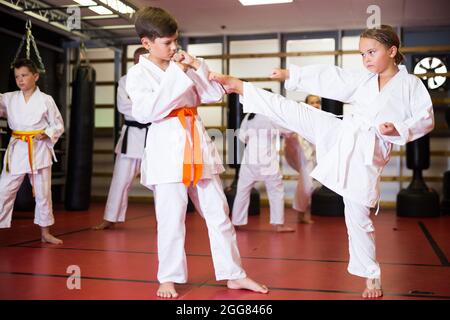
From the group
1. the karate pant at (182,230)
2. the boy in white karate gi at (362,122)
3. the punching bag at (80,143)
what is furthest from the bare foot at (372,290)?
the punching bag at (80,143)

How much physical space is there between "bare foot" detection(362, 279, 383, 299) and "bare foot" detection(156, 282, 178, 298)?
812 millimetres

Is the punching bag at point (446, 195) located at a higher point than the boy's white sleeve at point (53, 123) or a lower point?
lower

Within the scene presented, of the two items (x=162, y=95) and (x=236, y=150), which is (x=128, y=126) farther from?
(x=162, y=95)

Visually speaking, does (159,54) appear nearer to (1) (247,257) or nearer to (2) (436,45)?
(1) (247,257)

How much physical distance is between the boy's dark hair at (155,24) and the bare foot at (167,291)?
3.49 feet

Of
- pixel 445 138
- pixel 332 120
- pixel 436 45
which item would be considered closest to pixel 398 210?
pixel 445 138

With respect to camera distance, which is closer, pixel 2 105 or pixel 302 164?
pixel 2 105

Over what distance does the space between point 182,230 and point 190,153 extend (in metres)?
0.34

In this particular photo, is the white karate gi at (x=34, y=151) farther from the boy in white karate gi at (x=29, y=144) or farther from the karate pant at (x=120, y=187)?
the karate pant at (x=120, y=187)

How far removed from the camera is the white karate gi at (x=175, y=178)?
212 cm

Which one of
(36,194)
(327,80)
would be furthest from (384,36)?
(36,194)

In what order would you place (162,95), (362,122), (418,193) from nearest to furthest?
(162,95)
(362,122)
(418,193)

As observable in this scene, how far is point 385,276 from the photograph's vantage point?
2.60 meters

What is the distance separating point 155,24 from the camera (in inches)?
82.5
